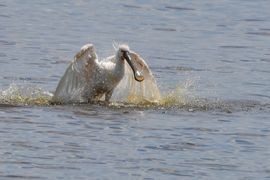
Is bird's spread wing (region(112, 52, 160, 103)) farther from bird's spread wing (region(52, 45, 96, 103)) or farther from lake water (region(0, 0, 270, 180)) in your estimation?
bird's spread wing (region(52, 45, 96, 103))

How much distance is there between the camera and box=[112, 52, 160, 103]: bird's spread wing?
645 inches

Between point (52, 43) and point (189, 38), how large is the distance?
110 inches

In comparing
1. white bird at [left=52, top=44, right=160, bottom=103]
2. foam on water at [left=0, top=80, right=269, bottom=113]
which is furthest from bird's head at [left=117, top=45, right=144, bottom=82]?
foam on water at [left=0, top=80, right=269, bottom=113]

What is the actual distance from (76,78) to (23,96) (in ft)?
2.40

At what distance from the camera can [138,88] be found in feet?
54.2

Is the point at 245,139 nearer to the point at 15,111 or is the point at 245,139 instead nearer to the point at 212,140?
the point at 212,140

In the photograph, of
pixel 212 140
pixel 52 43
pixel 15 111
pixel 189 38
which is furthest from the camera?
pixel 189 38

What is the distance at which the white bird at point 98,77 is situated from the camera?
15.8m

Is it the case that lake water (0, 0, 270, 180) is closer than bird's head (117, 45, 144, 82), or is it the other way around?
lake water (0, 0, 270, 180)

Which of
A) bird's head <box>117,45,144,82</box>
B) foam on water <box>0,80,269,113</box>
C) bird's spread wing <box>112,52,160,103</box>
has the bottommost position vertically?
foam on water <box>0,80,269,113</box>

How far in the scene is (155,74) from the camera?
1875 centimetres

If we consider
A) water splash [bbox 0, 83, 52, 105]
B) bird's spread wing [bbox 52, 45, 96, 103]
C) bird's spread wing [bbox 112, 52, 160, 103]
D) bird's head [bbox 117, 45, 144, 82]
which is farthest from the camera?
bird's spread wing [bbox 112, 52, 160, 103]

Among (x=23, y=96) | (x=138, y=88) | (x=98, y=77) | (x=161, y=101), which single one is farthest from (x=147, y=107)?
(x=23, y=96)

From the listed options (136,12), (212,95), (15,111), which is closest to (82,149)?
(15,111)
